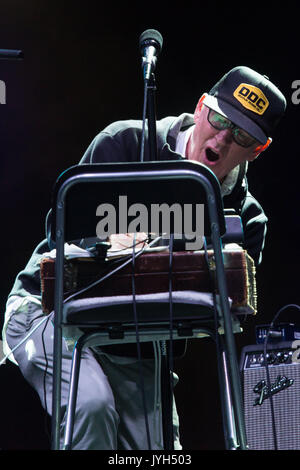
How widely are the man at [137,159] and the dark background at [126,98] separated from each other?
2.19 ft

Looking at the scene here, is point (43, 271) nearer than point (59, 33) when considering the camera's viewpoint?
Yes

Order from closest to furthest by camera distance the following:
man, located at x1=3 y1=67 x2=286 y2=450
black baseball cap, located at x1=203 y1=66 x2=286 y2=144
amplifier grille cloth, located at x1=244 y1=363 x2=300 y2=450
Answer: man, located at x1=3 y1=67 x2=286 y2=450
black baseball cap, located at x1=203 y1=66 x2=286 y2=144
amplifier grille cloth, located at x1=244 y1=363 x2=300 y2=450

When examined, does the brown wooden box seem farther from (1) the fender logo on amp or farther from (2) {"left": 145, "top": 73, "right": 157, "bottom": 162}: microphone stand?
(1) the fender logo on amp

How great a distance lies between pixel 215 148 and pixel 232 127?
9 cm

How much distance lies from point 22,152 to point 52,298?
4.94 ft

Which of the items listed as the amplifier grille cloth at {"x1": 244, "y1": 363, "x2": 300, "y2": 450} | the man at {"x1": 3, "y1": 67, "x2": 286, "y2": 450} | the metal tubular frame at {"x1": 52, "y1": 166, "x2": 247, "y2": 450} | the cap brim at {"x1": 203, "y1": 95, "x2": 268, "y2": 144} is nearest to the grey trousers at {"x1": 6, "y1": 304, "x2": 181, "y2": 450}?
the man at {"x1": 3, "y1": 67, "x2": 286, "y2": 450}

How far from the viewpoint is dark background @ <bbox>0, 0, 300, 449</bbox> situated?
274cm

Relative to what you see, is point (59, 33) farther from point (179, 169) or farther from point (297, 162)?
point (179, 169)

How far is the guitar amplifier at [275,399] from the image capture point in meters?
2.40

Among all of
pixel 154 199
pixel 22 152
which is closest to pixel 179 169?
pixel 154 199

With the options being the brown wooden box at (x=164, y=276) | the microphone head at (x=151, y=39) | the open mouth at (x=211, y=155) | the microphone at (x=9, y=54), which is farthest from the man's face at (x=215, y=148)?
the brown wooden box at (x=164, y=276)

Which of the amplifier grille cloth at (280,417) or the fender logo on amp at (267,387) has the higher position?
the fender logo on amp at (267,387)

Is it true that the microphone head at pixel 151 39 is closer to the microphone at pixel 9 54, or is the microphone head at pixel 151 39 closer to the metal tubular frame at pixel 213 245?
the microphone at pixel 9 54
